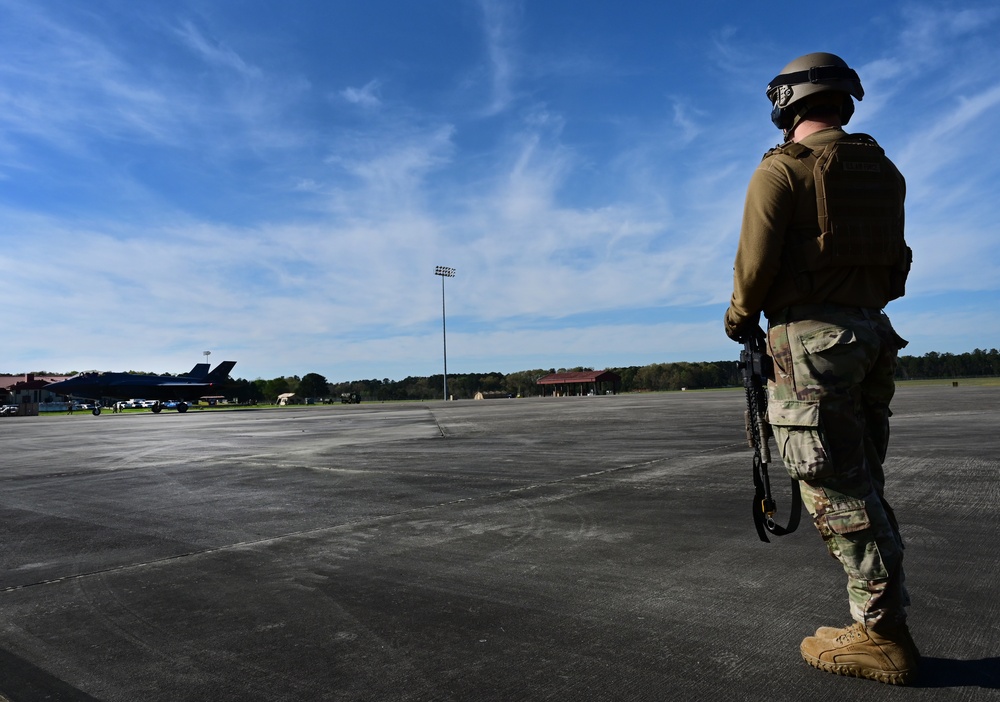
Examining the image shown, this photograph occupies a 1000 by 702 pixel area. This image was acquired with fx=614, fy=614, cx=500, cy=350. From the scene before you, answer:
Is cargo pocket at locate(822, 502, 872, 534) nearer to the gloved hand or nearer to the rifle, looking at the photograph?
the rifle

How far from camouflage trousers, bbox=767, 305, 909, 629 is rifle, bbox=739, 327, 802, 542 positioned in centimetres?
16

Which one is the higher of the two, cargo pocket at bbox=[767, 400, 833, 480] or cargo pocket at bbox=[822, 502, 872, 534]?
cargo pocket at bbox=[767, 400, 833, 480]

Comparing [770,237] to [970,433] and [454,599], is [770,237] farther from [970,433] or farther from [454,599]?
[970,433]

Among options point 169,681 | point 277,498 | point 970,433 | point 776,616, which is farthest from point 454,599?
point 970,433

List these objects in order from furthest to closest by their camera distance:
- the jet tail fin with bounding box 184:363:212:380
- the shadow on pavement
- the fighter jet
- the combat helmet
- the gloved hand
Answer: the jet tail fin with bounding box 184:363:212:380
the fighter jet
the gloved hand
the combat helmet
the shadow on pavement

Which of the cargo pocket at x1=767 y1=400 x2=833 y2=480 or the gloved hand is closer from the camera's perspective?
the cargo pocket at x1=767 y1=400 x2=833 y2=480

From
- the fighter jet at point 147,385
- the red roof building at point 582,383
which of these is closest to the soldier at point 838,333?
the fighter jet at point 147,385

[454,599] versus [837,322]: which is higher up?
[837,322]

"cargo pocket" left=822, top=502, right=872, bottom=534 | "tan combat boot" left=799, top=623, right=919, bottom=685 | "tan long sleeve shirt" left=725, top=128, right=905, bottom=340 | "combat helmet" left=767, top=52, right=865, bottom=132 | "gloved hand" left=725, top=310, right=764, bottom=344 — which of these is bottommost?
"tan combat boot" left=799, top=623, right=919, bottom=685

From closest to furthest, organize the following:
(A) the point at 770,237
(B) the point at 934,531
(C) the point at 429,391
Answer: (A) the point at 770,237, (B) the point at 934,531, (C) the point at 429,391

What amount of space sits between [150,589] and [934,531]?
17.0ft

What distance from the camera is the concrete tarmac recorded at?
7.75 feet

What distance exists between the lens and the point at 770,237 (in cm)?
239

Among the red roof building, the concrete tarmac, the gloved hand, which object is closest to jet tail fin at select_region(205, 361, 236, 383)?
the red roof building
